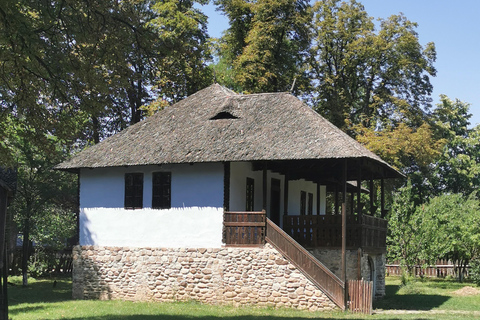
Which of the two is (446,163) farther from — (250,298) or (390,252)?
(250,298)

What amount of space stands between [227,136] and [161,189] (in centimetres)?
290

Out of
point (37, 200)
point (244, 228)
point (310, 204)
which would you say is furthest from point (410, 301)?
point (37, 200)

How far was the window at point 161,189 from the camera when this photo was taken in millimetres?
23250

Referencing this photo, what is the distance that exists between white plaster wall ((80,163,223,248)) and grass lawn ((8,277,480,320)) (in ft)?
7.16

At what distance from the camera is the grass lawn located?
1875 cm

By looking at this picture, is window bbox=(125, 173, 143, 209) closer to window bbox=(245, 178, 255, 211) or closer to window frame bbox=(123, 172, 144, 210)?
window frame bbox=(123, 172, 144, 210)

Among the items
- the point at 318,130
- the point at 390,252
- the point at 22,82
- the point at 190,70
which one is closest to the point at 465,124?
the point at 390,252

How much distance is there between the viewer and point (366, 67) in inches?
1480

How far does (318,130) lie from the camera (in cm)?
2211

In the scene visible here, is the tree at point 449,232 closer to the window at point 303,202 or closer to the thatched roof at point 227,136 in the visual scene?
the window at point 303,202

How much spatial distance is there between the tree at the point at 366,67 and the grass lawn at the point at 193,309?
1319 cm

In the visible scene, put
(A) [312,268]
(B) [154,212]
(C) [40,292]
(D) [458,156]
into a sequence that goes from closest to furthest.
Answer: (A) [312,268] < (B) [154,212] < (C) [40,292] < (D) [458,156]

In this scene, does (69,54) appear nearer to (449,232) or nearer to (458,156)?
(449,232)

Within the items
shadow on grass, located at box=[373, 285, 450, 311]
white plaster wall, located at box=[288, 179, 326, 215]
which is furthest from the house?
white plaster wall, located at box=[288, 179, 326, 215]
